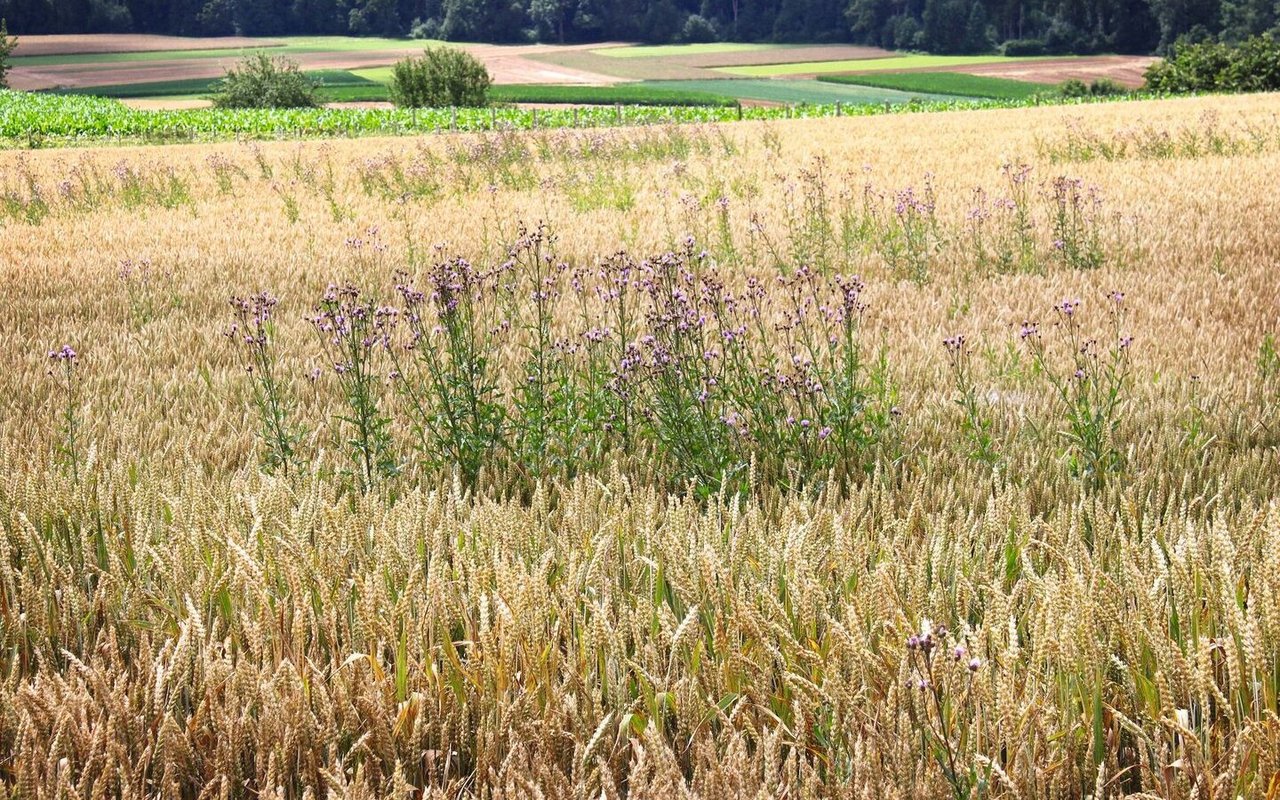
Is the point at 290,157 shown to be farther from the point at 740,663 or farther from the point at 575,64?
the point at 575,64

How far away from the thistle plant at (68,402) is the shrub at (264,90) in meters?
48.6

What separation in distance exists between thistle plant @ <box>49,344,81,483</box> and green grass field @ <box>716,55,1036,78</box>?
82.7 m

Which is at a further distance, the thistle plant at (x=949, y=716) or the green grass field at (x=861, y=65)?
the green grass field at (x=861, y=65)

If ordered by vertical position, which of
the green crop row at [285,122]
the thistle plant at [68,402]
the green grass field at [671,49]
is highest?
the green grass field at [671,49]

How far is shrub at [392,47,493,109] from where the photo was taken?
152 ft

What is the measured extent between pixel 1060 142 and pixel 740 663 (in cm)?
1686

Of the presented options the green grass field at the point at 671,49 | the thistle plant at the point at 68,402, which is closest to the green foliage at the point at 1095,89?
the green grass field at the point at 671,49

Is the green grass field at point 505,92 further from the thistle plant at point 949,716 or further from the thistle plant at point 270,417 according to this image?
the thistle plant at point 949,716

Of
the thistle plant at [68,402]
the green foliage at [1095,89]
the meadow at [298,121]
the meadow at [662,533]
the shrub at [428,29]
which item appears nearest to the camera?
the meadow at [662,533]

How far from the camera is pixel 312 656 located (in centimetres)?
273

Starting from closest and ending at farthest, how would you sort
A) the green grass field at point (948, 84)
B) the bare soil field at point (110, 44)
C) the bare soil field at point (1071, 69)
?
the green grass field at point (948, 84)
the bare soil field at point (1071, 69)
the bare soil field at point (110, 44)

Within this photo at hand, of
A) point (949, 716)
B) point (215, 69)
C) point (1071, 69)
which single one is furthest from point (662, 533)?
point (215, 69)

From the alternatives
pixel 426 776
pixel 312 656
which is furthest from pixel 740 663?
pixel 312 656

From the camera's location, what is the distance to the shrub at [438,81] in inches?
1829
